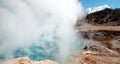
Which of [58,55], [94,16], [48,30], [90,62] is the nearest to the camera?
[90,62]

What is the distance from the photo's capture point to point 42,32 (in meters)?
15.6

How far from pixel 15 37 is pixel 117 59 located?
622 centimetres

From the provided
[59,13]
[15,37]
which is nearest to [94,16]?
[59,13]

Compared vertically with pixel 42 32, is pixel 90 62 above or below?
below

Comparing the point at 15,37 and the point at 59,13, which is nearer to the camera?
the point at 15,37

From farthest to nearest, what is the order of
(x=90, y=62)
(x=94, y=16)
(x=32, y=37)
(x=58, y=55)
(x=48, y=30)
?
(x=94, y=16) < (x=48, y=30) < (x=32, y=37) < (x=58, y=55) < (x=90, y=62)

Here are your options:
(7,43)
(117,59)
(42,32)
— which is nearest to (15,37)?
(7,43)

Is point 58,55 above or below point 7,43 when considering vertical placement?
below

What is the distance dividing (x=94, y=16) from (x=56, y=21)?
61.7 m

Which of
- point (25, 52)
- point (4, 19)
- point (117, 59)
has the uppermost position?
point (4, 19)

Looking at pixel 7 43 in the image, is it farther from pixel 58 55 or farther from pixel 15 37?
pixel 58 55

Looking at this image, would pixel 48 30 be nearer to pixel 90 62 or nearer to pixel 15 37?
pixel 15 37

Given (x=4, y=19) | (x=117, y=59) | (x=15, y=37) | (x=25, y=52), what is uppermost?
(x=4, y=19)

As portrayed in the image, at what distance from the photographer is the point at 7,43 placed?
13.2 meters
